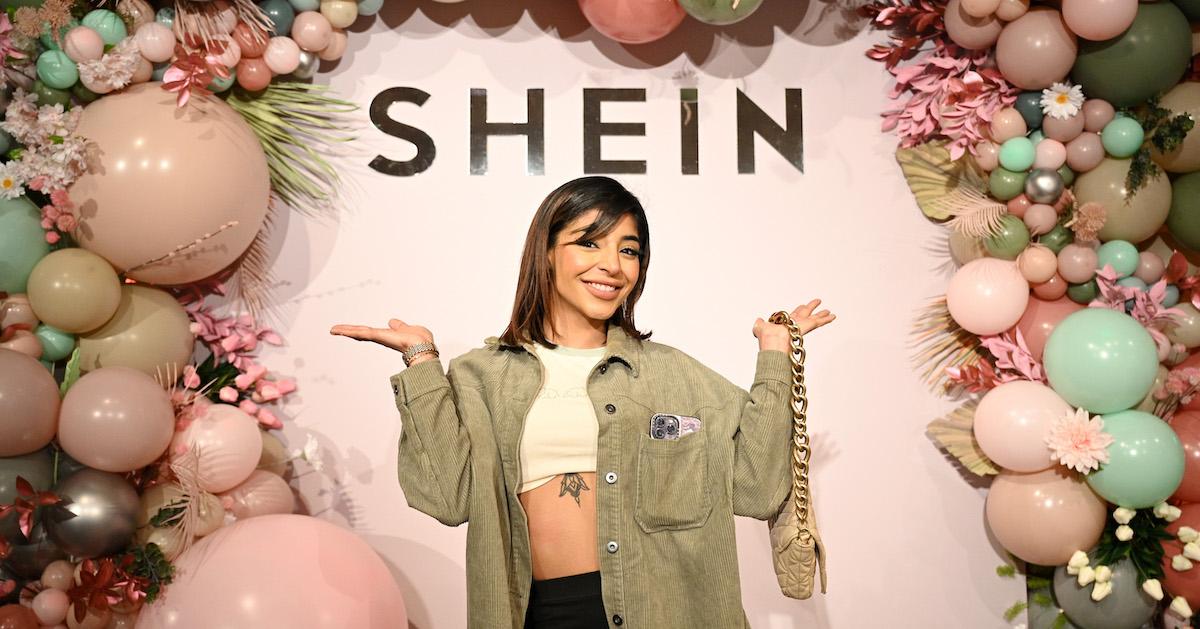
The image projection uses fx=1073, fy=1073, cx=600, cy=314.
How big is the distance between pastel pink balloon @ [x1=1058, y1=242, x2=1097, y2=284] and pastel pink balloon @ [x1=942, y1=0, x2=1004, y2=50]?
0.79 m

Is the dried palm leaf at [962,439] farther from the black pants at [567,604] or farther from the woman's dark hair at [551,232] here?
the black pants at [567,604]

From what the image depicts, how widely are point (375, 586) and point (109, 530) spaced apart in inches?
30.8

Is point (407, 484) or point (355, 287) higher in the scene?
point (355, 287)

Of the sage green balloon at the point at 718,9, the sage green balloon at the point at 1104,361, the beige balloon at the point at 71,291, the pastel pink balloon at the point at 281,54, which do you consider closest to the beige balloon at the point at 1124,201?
the sage green balloon at the point at 1104,361

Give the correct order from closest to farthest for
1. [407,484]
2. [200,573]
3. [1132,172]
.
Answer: [407,484] → [200,573] → [1132,172]

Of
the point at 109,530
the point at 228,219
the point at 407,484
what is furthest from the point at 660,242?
the point at 109,530

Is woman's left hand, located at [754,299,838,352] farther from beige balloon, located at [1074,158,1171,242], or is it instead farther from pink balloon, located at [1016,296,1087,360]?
beige balloon, located at [1074,158,1171,242]

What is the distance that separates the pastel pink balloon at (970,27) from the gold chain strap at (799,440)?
1.80 metres

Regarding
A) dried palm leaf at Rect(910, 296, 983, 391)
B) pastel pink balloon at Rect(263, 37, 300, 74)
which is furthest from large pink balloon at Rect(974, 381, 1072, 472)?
pastel pink balloon at Rect(263, 37, 300, 74)

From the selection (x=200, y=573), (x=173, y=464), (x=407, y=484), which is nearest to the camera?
(x=407, y=484)

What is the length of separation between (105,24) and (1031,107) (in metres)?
3.14

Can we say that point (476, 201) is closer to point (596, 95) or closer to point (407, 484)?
point (596, 95)

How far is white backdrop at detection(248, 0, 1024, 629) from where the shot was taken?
386 cm

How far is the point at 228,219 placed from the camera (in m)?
3.46
